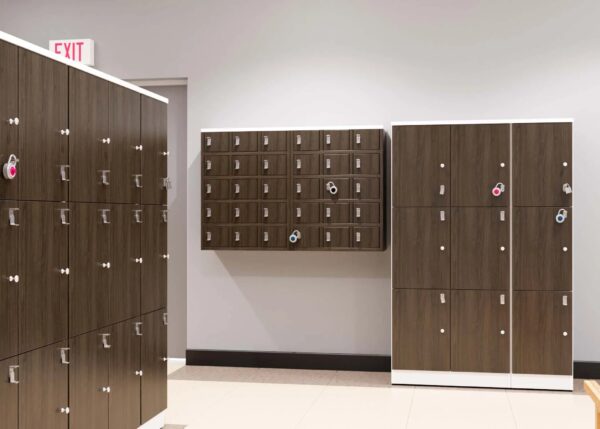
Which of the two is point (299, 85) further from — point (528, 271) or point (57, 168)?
point (57, 168)

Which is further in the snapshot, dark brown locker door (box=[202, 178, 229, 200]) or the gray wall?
dark brown locker door (box=[202, 178, 229, 200])

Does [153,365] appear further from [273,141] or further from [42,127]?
[273,141]

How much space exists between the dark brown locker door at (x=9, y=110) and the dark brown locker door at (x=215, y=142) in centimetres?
347

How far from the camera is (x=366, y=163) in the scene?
6801 millimetres

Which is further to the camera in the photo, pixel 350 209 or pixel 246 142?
pixel 246 142

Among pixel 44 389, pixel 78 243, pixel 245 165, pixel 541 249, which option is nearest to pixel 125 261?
pixel 78 243

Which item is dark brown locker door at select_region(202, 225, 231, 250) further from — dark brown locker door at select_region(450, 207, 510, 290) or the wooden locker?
the wooden locker

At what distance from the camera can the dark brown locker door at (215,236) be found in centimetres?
700

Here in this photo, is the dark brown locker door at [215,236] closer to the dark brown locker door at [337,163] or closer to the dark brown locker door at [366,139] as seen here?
the dark brown locker door at [337,163]

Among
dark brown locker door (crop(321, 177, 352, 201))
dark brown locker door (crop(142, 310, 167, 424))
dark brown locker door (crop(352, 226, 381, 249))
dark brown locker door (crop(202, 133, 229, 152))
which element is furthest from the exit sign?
dark brown locker door (crop(142, 310, 167, 424))

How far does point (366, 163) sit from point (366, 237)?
2.08 ft

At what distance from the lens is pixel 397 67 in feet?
23.4

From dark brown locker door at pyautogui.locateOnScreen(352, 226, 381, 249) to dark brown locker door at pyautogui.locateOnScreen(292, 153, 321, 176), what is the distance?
2.06 ft

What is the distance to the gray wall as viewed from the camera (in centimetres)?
685
